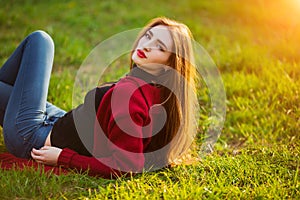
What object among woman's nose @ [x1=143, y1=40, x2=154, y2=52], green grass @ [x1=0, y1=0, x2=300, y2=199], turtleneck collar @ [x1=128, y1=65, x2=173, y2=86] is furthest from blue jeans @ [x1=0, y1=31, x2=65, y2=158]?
woman's nose @ [x1=143, y1=40, x2=154, y2=52]

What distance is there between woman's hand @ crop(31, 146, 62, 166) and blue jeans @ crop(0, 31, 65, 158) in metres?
0.09

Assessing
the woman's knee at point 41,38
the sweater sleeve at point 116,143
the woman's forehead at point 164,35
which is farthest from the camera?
the woman's knee at point 41,38

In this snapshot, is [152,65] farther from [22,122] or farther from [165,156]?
[22,122]

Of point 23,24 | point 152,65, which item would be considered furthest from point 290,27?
point 152,65

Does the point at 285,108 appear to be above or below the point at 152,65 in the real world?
below

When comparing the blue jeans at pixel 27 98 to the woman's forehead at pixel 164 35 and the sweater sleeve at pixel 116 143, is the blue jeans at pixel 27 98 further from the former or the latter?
the woman's forehead at pixel 164 35

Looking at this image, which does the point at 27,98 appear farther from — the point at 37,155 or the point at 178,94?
the point at 178,94

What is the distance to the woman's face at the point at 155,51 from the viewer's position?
250 cm

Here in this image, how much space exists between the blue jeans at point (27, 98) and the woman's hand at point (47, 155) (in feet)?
0.30

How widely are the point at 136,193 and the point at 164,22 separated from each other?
35.4 inches

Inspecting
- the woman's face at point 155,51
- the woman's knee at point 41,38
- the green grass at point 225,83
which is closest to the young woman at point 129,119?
the woman's face at point 155,51

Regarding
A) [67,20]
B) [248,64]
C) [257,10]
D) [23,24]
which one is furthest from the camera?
[257,10]

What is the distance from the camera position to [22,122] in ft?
8.93

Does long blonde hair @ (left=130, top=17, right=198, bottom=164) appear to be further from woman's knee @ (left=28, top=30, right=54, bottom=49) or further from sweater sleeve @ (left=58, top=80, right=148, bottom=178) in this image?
woman's knee @ (left=28, top=30, right=54, bottom=49)
